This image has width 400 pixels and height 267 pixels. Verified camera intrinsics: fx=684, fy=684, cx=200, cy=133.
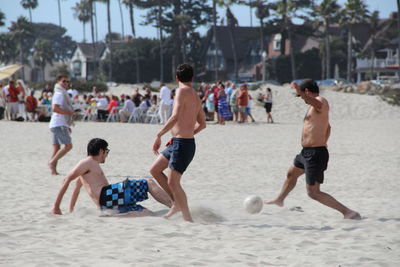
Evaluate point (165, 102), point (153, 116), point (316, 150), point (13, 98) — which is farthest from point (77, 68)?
point (316, 150)

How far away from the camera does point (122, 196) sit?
667cm

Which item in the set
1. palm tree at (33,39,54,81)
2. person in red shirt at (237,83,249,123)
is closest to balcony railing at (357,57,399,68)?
palm tree at (33,39,54,81)

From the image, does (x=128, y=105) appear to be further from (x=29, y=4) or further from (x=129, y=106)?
(x=29, y=4)

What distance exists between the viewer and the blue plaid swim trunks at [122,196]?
666 centimetres

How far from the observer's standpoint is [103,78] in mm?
81000

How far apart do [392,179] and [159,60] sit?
69.5m

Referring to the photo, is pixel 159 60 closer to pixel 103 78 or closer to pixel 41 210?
pixel 103 78

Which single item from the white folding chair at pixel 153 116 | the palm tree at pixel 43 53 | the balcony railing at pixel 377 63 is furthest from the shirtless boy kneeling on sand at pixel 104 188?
the palm tree at pixel 43 53

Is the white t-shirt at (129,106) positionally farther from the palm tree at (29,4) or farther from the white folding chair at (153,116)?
the palm tree at (29,4)

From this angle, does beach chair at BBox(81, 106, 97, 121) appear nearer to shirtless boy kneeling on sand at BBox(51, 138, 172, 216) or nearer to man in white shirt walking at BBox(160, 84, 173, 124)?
man in white shirt walking at BBox(160, 84, 173, 124)

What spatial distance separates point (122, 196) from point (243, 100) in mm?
19583

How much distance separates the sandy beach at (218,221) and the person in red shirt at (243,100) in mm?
11063

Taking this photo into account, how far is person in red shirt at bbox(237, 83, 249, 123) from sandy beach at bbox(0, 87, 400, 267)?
11063 mm

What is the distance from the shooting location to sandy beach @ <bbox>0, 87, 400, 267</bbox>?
4953mm
